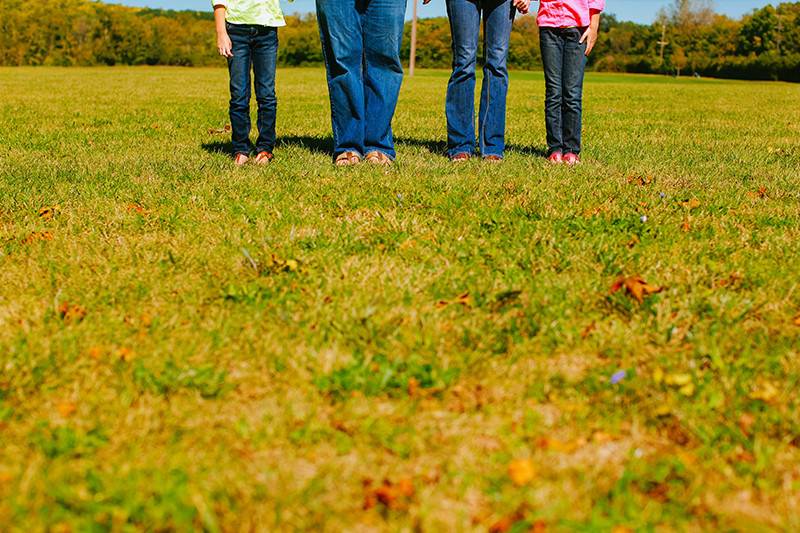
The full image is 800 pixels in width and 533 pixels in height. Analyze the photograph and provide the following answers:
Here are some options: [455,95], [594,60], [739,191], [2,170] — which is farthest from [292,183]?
[594,60]

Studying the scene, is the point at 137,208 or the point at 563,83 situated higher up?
the point at 563,83

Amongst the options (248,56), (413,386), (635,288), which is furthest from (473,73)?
(413,386)

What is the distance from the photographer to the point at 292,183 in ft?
16.0

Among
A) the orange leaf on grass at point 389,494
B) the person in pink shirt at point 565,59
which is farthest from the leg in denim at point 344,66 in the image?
the orange leaf on grass at point 389,494

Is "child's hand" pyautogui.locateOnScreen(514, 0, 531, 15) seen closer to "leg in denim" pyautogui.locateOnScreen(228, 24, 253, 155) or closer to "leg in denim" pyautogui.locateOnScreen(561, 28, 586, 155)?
"leg in denim" pyautogui.locateOnScreen(561, 28, 586, 155)

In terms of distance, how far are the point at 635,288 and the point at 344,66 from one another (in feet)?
11.6

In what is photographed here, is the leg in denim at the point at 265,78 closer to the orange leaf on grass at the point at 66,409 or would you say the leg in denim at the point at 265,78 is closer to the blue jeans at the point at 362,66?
the blue jeans at the point at 362,66

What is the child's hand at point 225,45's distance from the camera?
18.4 ft

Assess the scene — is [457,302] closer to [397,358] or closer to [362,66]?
[397,358]

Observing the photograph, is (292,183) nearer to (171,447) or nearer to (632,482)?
(171,447)

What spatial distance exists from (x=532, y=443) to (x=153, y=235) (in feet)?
8.05

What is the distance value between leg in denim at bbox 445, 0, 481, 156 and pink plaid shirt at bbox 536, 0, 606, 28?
55cm

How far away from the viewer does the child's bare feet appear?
19.2ft

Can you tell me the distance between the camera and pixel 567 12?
579 cm
